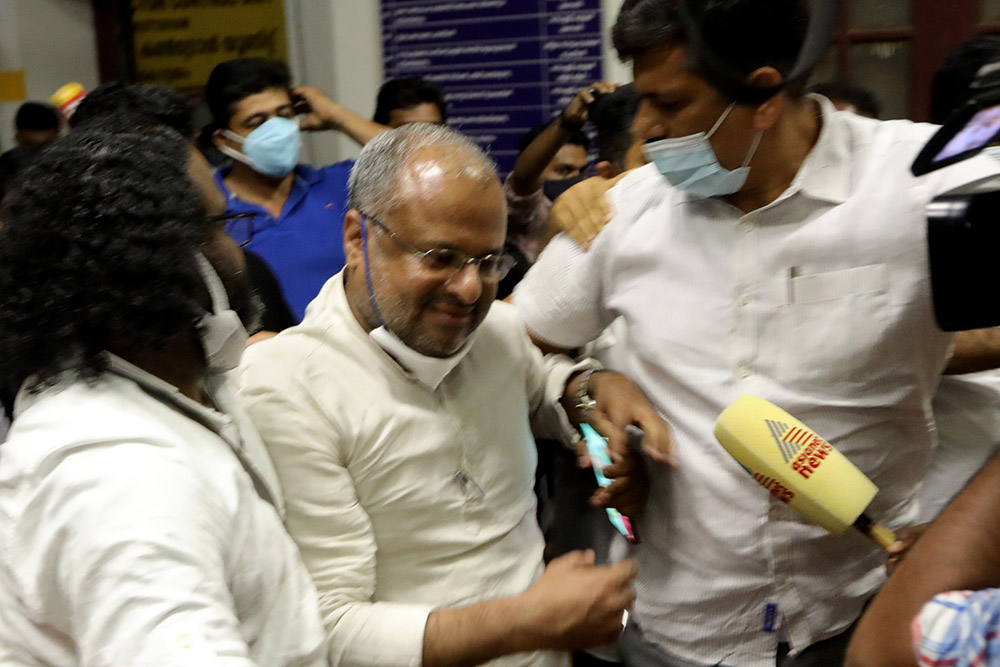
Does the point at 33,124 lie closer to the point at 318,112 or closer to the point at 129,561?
the point at 318,112

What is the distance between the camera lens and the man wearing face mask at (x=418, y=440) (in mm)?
1253

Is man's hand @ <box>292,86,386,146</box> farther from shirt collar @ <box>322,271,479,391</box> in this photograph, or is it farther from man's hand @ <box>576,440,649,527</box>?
man's hand @ <box>576,440,649,527</box>

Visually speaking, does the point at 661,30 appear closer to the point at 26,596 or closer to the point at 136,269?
the point at 136,269

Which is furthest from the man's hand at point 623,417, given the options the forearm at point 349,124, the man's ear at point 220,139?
the forearm at point 349,124

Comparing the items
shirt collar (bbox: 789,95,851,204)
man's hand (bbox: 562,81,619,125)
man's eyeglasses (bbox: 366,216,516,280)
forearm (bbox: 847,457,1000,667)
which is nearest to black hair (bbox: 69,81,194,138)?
man's eyeglasses (bbox: 366,216,516,280)

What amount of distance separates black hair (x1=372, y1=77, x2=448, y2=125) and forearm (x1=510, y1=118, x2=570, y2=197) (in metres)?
0.43

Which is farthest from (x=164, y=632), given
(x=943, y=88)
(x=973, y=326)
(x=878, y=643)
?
(x=943, y=88)

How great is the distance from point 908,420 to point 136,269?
107 cm

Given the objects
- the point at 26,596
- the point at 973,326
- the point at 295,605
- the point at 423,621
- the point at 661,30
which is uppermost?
the point at 661,30

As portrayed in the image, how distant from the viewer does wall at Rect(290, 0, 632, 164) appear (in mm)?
3922

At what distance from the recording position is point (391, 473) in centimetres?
136

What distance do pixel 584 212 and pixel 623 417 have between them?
0.40 m

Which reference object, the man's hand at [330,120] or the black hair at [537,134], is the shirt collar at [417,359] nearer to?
the man's hand at [330,120]

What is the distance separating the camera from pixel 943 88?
7.75 ft
